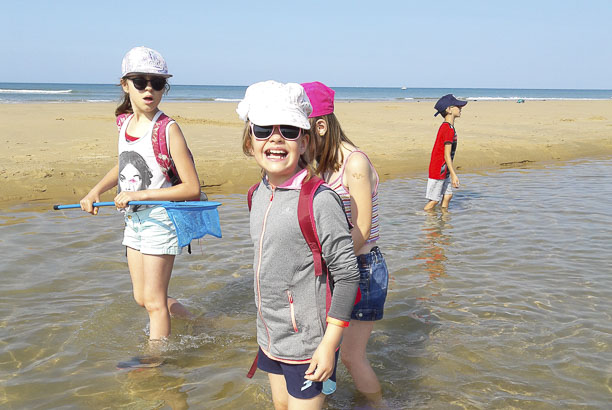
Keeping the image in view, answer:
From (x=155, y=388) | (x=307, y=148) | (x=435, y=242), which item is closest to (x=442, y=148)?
(x=435, y=242)

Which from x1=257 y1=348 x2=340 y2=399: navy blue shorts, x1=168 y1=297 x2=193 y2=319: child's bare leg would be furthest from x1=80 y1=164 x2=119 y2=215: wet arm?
x1=257 y1=348 x2=340 y2=399: navy blue shorts

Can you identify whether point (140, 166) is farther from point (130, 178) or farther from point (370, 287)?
point (370, 287)

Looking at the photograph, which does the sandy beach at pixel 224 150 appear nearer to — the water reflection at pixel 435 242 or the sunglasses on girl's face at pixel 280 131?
the water reflection at pixel 435 242

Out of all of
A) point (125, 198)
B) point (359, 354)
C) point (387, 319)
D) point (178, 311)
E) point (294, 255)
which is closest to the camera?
point (294, 255)

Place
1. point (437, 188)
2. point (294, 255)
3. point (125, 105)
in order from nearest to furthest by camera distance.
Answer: point (294, 255) → point (125, 105) → point (437, 188)

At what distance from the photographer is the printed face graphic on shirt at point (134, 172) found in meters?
3.59

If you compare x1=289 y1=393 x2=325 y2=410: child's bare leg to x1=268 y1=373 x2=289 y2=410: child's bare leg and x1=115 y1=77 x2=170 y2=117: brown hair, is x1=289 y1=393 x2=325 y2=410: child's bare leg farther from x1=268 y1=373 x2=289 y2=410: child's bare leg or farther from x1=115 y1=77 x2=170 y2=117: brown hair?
x1=115 y1=77 x2=170 y2=117: brown hair

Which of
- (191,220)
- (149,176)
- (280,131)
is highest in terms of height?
(280,131)

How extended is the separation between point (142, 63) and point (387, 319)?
2958mm

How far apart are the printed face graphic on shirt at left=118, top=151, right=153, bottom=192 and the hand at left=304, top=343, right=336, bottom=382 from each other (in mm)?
1849

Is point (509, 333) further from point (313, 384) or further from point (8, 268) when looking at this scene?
point (8, 268)

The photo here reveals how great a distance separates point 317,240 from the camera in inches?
91.1

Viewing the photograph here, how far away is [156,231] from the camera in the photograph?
3609mm

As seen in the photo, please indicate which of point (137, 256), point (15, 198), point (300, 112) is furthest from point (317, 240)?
point (15, 198)
